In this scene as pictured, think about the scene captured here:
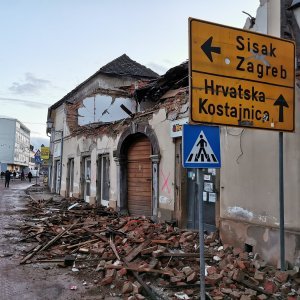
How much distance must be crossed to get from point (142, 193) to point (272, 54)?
7952mm

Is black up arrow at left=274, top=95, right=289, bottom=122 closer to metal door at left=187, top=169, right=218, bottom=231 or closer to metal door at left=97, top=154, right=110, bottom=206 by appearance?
metal door at left=187, top=169, right=218, bottom=231

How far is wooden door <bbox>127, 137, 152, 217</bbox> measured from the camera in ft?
41.0

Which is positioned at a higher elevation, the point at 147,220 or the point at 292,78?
the point at 292,78

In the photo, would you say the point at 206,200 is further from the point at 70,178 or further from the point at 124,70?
the point at 124,70

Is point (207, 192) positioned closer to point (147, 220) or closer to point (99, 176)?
point (147, 220)

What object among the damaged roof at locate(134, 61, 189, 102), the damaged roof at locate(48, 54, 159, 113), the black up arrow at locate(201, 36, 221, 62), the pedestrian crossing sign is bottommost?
the pedestrian crossing sign

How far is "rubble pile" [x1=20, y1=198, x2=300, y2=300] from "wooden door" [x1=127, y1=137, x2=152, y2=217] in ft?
5.83

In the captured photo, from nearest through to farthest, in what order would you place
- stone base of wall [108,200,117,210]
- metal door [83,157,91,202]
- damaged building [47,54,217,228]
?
damaged building [47,54,217,228] → stone base of wall [108,200,117,210] → metal door [83,157,91,202]

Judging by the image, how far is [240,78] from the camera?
551cm

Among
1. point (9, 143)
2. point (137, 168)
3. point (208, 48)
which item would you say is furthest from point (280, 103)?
point (9, 143)

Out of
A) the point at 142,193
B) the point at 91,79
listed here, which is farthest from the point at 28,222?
the point at 91,79

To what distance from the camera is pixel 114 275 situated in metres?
6.39

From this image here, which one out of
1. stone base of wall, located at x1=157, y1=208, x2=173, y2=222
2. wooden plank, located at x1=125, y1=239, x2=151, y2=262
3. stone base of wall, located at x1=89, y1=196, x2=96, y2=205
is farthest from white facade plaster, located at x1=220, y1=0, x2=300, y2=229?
stone base of wall, located at x1=89, y1=196, x2=96, y2=205

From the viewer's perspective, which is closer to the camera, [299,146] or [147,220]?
[299,146]
